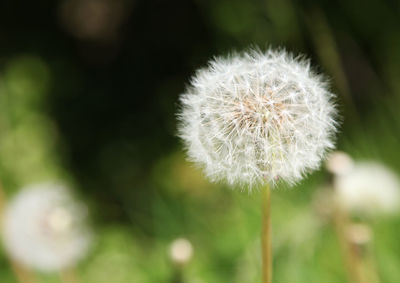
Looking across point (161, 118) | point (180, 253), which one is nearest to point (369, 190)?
point (180, 253)

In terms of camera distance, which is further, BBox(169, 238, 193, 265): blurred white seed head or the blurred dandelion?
BBox(169, 238, 193, 265): blurred white seed head

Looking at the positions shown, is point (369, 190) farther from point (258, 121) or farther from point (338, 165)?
point (258, 121)

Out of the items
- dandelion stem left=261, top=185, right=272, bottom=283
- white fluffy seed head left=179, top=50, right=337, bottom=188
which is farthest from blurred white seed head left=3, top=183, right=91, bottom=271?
dandelion stem left=261, top=185, right=272, bottom=283

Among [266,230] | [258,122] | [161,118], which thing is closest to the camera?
[266,230]

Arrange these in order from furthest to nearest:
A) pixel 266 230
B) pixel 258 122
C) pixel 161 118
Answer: pixel 161 118 → pixel 258 122 → pixel 266 230

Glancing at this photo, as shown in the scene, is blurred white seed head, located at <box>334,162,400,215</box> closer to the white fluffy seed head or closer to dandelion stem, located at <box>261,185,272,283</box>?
the white fluffy seed head

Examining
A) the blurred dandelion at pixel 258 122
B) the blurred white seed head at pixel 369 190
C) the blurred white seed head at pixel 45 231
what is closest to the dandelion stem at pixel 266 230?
the blurred dandelion at pixel 258 122
